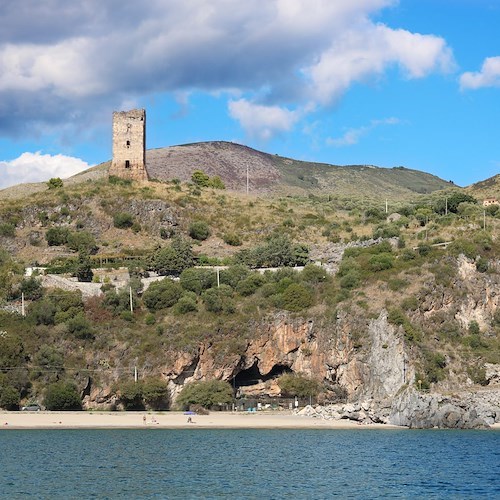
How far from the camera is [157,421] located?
67438 millimetres

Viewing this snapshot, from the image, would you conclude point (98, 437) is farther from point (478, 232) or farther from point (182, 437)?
point (478, 232)

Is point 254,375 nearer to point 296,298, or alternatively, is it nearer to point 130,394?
point 296,298

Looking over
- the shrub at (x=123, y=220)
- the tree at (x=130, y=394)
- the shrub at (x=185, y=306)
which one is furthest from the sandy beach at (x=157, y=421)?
the shrub at (x=123, y=220)

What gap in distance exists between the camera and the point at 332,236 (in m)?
106

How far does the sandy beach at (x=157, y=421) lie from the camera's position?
214 ft

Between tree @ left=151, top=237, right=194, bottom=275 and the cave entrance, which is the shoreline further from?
tree @ left=151, top=237, right=194, bottom=275

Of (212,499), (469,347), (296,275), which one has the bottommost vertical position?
(212,499)

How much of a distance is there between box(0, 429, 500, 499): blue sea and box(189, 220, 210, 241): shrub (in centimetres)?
4219

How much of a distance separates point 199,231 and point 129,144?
12.7m

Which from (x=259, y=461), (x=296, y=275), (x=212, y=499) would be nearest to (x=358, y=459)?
(x=259, y=461)

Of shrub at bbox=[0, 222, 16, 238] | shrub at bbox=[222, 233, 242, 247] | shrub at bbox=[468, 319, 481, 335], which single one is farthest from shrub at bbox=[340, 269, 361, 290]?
shrub at bbox=[0, 222, 16, 238]

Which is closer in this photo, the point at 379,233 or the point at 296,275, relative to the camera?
the point at 296,275

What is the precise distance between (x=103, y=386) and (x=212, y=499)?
38.6m

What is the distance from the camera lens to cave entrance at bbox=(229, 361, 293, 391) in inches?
3177
